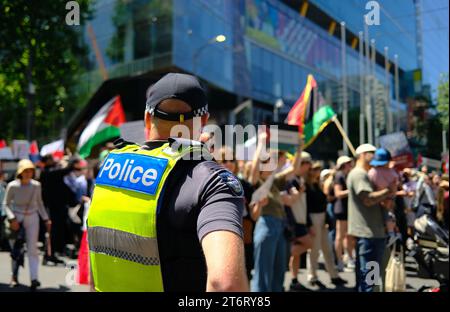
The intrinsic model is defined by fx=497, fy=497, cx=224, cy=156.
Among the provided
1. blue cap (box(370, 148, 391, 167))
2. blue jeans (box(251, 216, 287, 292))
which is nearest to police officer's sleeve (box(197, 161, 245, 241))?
blue cap (box(370, 148, 391, 167))

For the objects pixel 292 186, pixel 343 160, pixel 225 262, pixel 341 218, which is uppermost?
pixel 343 160

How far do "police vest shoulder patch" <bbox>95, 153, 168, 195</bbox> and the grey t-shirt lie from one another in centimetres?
372

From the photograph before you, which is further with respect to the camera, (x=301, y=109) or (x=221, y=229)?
(x=301, y=109)

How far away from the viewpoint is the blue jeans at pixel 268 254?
216 inches

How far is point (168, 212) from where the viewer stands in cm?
157

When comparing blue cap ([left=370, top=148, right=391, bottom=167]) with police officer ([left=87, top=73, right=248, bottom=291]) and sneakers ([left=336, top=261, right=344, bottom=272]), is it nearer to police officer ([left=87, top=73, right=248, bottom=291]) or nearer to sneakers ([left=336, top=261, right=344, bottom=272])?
police officer ([left=87, top=73, right=248, bottom=291])

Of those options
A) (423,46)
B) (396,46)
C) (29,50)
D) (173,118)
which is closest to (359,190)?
(423,46)

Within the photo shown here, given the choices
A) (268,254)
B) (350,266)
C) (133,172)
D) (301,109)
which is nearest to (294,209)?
(268,254)

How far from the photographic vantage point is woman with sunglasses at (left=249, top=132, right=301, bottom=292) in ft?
17.8

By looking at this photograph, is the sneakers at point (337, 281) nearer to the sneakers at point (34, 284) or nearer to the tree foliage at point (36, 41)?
the sneakers at point (34, 284)

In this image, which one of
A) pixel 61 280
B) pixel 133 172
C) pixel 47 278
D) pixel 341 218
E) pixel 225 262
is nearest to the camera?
pixel 225 262

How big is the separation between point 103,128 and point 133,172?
7.16 m

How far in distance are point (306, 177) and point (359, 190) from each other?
1.97 metres

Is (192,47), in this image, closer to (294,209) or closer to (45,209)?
(45,209)
